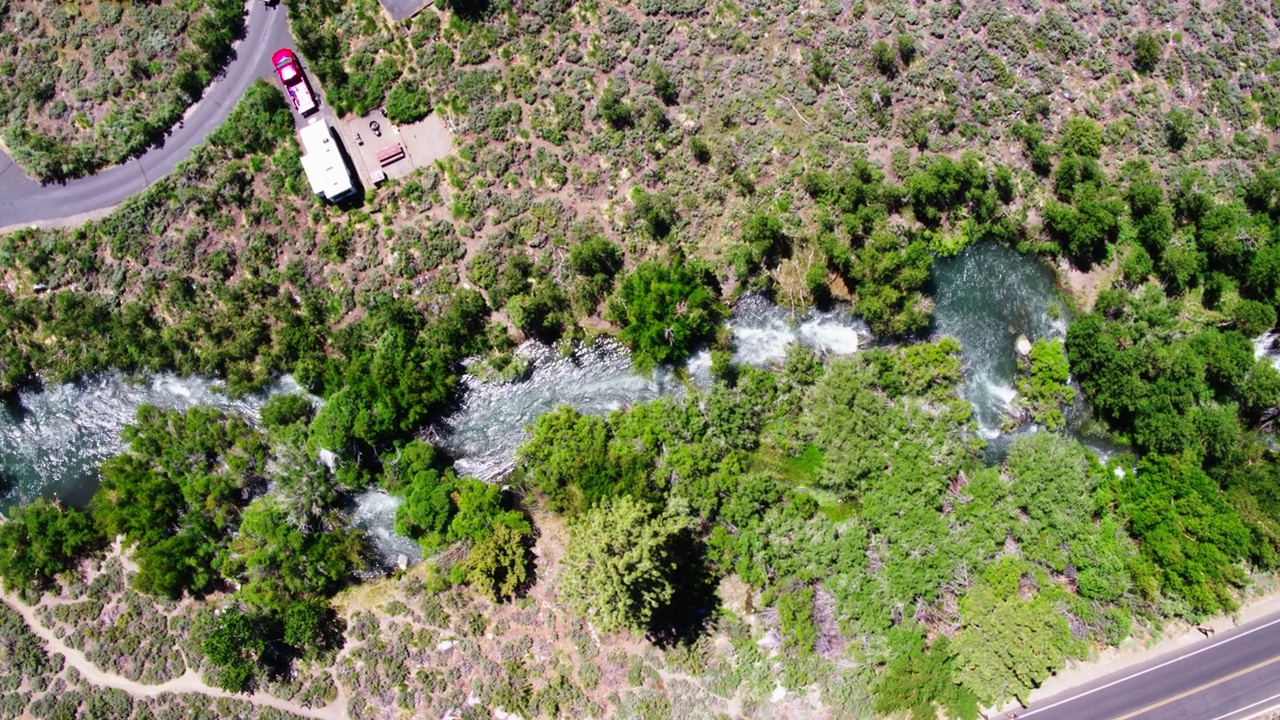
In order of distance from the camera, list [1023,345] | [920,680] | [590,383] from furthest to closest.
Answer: [590,383] < [1023,345] < [920,680]

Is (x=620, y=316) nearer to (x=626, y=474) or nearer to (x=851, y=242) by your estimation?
(x=626, y=474)

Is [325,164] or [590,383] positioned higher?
[325,164]

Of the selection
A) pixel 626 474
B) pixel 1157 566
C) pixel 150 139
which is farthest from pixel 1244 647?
pixel 150 139

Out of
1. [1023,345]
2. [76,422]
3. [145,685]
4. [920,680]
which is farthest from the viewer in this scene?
[76,422]

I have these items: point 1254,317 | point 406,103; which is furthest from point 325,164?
point 1254,317

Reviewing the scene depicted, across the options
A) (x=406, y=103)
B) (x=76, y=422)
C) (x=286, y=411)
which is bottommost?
(x=286, y=411)

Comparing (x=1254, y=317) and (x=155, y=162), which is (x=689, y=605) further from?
(x=155, y=162)

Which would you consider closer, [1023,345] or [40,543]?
[40,543]
